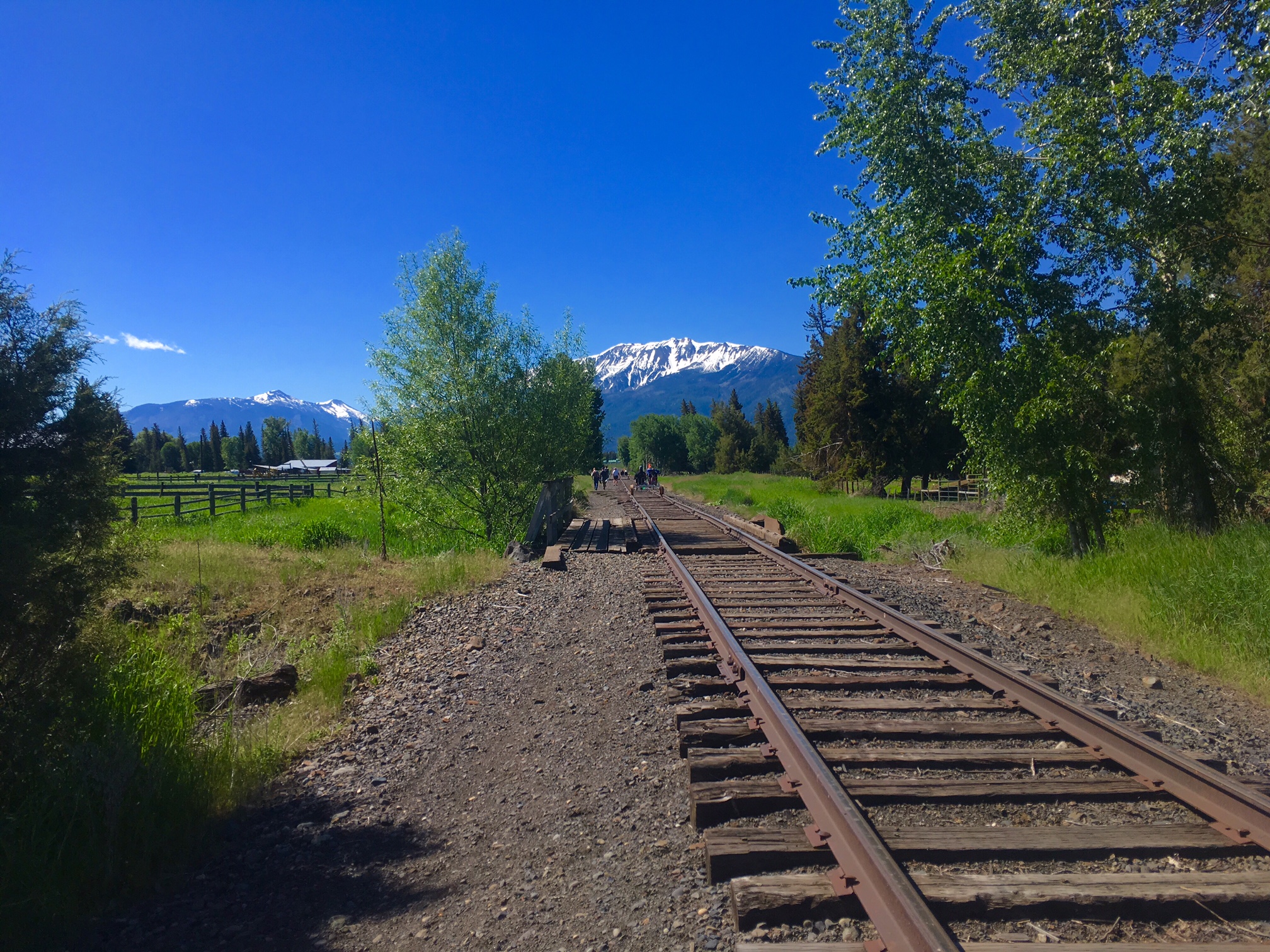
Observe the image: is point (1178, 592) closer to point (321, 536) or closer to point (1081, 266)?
point (1081, 266)

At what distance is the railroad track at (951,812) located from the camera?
8.15 ft

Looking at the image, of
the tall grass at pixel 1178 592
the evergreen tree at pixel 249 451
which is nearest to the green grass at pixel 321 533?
the tall grass at pixel 1178 592

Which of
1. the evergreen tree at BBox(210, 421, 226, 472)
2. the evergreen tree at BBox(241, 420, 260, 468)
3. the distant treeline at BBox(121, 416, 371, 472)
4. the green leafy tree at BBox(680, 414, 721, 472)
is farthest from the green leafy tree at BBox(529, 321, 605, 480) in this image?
the evergreen tree at BBox(210, 421, 226, 472)

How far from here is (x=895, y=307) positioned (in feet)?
36.3

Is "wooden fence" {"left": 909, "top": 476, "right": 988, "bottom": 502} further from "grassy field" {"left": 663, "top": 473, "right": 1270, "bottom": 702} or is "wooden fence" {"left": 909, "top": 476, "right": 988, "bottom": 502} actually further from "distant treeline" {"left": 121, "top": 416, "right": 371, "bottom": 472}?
"distant treeline" {"left": 121, "top": 416, "right": 371, "bottom": 472}

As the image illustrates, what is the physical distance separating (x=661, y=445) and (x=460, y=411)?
340 ft

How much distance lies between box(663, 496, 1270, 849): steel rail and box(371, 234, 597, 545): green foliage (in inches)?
448

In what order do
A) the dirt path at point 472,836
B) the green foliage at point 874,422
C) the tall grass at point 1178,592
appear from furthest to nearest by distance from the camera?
the green foliage at point 874,422 → the tall grass at point 1178,592 → the dirt path at point 472,836

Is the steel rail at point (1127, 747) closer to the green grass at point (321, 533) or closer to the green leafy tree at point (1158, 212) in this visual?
the green leafy tree at point (1158, 212)

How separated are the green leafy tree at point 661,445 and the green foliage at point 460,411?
96.9m

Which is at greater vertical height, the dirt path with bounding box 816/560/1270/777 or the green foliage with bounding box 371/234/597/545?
the green foliage with bounding box 371/234/597/545

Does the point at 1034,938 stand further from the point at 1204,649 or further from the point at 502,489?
the point at 502,489

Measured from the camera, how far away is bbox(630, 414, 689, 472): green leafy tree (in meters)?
118

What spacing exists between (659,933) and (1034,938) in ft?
4.08
